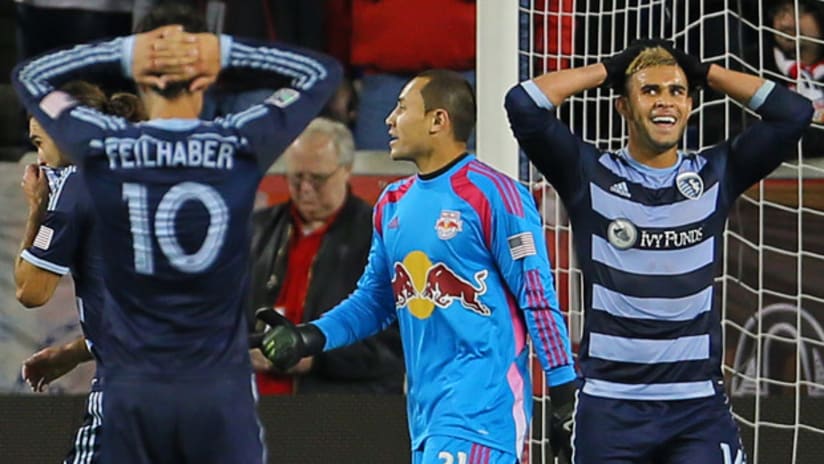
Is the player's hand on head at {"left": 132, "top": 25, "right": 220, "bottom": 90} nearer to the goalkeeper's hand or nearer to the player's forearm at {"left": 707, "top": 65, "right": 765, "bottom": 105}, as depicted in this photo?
the goalkeeper's hand

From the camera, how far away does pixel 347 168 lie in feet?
23.2

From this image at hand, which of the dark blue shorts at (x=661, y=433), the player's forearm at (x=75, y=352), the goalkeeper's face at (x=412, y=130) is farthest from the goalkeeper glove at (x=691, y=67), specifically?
the player's forearm at (x=75, y=352)

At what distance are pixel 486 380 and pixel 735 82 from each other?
102cm

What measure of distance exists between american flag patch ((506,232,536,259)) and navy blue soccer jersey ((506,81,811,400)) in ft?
0.49

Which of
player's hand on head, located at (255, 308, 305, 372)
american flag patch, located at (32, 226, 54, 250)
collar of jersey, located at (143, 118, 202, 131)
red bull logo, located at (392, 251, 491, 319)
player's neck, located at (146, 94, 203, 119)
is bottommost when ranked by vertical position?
player's hand on head, located at (255, 308, 305, 372)

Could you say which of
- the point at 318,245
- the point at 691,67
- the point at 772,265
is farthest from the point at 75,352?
the point at 772,265

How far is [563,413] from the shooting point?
4293 millimetres

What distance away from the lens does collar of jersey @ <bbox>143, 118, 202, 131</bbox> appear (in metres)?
3.62

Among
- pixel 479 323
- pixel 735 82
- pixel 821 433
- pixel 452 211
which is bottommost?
pixel 821 433

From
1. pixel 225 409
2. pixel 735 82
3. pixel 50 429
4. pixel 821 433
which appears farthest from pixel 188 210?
pixel 821 433

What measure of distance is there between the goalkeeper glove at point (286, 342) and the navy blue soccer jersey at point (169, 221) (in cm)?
60

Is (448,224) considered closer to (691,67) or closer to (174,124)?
(691,67)

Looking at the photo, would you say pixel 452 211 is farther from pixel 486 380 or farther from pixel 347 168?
pixel 347 168

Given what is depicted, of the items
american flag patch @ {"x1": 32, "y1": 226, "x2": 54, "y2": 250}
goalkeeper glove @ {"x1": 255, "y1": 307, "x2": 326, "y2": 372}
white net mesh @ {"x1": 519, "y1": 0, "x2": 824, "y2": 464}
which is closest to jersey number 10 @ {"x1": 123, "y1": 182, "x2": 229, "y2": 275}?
goalkeeper glove @ {"x1": 255, "y1": 307, "x2": 326, "y2": 372}
